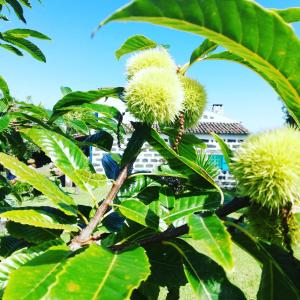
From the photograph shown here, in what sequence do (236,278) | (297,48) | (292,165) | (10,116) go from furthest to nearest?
(236,278)
(10,116)
(292,165)
(297,48)

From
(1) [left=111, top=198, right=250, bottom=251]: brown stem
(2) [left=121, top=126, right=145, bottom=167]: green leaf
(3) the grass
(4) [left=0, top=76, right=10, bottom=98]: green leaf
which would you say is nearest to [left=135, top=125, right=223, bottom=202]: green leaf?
(2) [left=121, top=126, right=145, bottom=167]: green leaf

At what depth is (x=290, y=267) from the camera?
0.79 metres

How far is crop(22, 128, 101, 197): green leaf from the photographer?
3.42 ft

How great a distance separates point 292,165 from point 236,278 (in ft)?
14.3

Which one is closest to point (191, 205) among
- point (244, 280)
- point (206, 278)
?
point (206, 278)

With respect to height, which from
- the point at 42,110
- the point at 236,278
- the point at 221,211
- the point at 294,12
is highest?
the point at 294,12

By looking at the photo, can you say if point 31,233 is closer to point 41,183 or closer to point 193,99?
point 41,183

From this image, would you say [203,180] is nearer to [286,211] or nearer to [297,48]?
[286,211]

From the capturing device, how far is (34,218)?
0.86 m

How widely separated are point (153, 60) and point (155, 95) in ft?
0.44

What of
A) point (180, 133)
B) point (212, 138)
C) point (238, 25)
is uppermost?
point (212, 138)

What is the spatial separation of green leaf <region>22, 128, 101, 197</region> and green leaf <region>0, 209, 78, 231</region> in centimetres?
13

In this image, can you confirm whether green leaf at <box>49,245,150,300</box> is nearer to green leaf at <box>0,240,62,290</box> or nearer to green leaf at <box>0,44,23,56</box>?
green leaf at <box>0,240,62,290</box>

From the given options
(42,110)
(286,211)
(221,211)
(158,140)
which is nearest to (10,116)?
(42,110)
